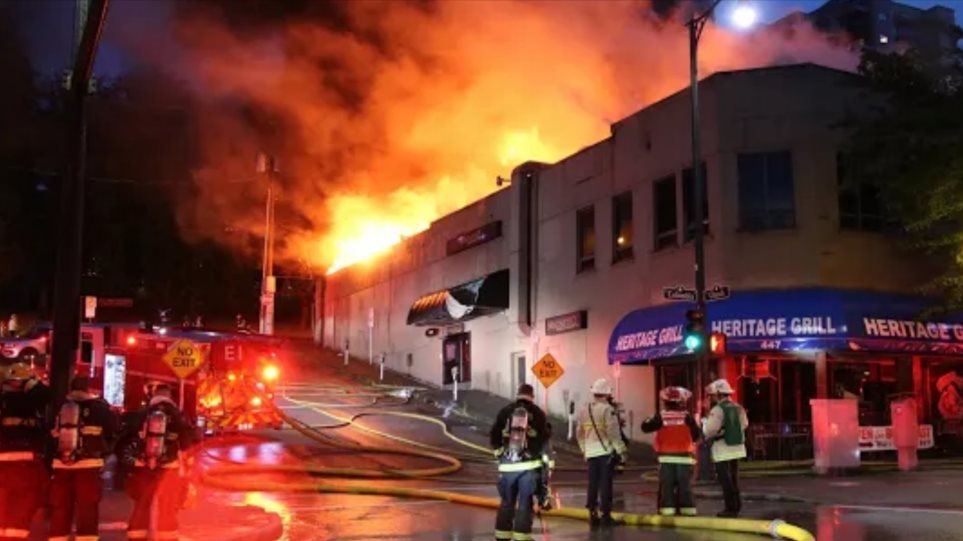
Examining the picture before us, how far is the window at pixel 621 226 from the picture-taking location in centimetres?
2375

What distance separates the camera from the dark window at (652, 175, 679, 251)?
73.2 ft

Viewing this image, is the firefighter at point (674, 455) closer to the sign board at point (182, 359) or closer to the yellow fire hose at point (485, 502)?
the yellow fire hose at point (485, 502)

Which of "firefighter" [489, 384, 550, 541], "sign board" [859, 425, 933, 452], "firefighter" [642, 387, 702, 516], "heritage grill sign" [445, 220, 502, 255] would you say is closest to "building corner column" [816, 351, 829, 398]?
"sign board" [859, 425, 933, 452]

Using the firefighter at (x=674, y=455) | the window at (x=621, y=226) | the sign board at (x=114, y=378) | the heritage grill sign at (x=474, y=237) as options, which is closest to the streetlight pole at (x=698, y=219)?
the firefighter at (x=674, y=455)

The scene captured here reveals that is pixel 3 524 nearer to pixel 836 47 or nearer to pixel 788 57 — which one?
pixel 788 57

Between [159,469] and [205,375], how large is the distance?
10806 millimetres

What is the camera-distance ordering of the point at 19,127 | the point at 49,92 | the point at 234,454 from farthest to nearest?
the point at 49,92, the point at 19,127, the point at 234,454

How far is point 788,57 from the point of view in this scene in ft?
102

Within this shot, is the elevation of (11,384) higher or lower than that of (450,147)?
lower

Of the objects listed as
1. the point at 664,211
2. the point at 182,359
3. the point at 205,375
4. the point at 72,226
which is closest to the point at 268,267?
Result: the point at 205,375

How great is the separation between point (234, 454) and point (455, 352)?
47.6 ft

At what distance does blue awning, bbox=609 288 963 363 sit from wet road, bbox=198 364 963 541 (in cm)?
346

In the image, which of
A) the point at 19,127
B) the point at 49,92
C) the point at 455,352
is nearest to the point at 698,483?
the point at 455,352

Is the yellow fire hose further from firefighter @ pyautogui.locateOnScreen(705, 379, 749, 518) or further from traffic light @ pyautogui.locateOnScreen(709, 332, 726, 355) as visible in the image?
traffic light @ pyautogui.locateOnScreen(709, 332, 726, 355)
